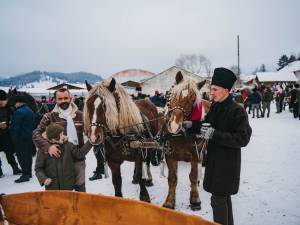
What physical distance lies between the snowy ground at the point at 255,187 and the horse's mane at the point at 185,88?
1.96 meters

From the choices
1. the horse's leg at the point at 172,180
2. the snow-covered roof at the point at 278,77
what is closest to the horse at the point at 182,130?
the horse's leg at the point at 172,180

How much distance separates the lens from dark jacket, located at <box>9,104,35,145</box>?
645 cm

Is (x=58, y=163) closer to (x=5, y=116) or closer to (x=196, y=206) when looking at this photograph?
(x=196, y=206)

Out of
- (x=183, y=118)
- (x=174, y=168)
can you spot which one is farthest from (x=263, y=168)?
(x=183, y=118)

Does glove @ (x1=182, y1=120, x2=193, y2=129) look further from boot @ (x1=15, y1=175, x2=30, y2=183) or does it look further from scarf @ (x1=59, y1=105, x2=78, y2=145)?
boot @ (x1=15, y1=175, x2=30, y2=183)

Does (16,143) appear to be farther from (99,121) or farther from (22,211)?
(22,211)

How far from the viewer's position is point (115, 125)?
3.97 meters

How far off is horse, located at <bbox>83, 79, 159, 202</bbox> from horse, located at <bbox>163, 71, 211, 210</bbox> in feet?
1.51

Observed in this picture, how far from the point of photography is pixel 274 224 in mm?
3719

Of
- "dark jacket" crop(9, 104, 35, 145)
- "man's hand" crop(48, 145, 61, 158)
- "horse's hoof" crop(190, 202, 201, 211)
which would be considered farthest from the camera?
"dark jacket" crop(9, 104, 35, 145)

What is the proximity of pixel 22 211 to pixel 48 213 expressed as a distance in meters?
0.33

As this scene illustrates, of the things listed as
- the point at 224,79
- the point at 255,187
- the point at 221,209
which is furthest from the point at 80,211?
the point at 255,187

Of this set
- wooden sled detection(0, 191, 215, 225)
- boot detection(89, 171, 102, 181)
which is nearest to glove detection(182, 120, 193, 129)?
wooden sled detection(0, 191, 215, 225)

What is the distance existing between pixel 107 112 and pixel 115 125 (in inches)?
10.3
